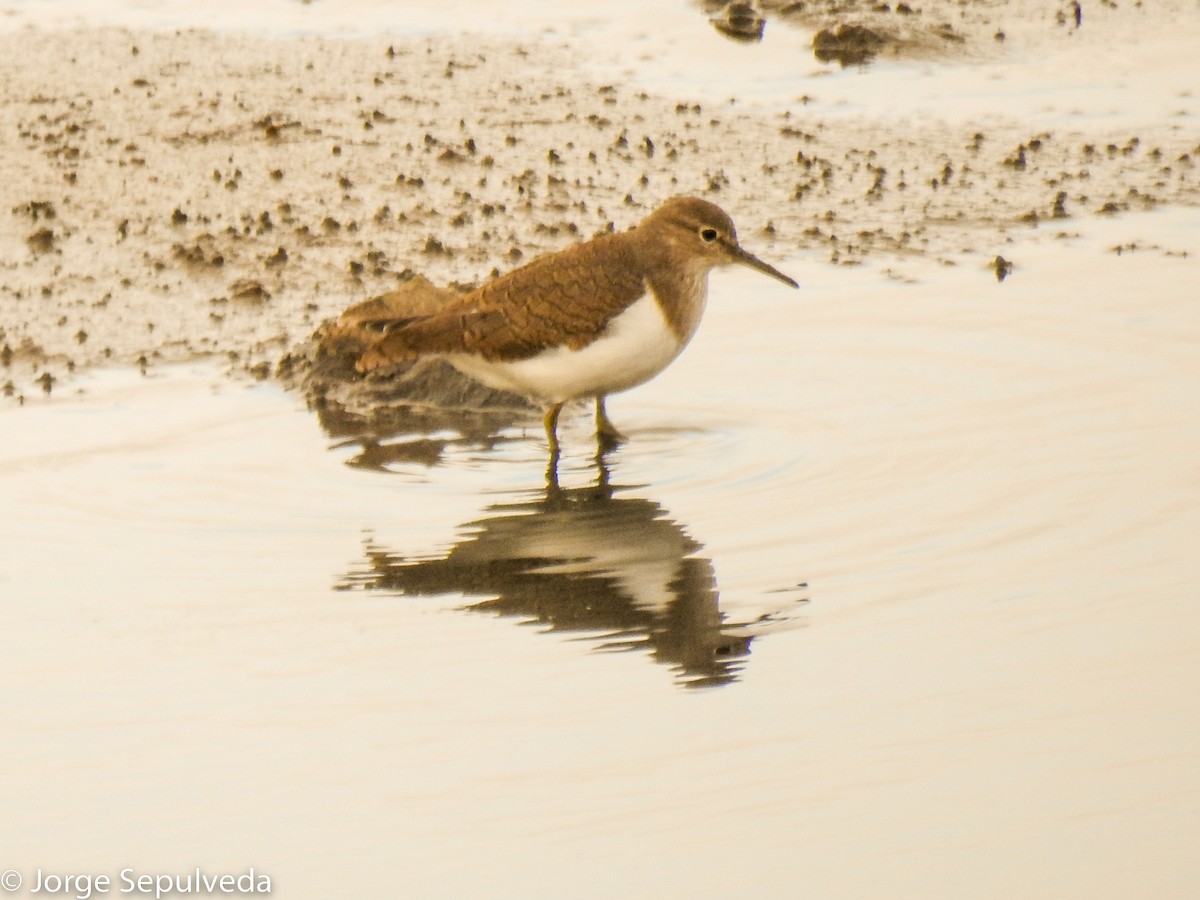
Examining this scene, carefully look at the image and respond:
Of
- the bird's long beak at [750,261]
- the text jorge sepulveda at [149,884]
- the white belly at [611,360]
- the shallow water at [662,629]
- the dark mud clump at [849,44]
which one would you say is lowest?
the text jorge sepulveda at [149,884]

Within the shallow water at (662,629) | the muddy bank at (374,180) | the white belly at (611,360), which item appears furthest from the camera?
the muddy bank at (374,180)

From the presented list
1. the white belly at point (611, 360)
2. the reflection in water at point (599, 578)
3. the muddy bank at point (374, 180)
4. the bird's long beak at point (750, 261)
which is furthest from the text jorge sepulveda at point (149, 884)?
the muddy bank at point (374, 180)

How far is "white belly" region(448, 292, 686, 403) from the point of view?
7.27m

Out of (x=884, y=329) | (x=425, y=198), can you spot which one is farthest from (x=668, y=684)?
(x=425, y=198)

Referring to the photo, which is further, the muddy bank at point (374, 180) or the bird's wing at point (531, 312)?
the muddy bank at point (374, 180)

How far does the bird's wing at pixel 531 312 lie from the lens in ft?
24.1

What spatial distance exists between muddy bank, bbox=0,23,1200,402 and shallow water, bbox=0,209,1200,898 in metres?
1.16

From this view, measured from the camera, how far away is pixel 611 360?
23.8 ft

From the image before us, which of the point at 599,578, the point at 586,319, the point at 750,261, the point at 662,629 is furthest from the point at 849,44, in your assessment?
the point at 662,629

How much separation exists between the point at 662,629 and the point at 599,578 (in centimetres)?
51

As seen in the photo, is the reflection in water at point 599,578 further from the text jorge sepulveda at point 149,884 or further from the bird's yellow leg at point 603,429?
the text jorge sepulveda at point 149,884

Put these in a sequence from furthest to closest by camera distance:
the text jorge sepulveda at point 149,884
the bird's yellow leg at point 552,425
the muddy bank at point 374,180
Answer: the muddy bank at point 374,180 < the bird's yellow leg at point 552,425 < the text jorge sepulveda at point 149,884

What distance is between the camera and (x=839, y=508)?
21.5 ft

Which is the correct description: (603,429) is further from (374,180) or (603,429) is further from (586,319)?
(374,180)
